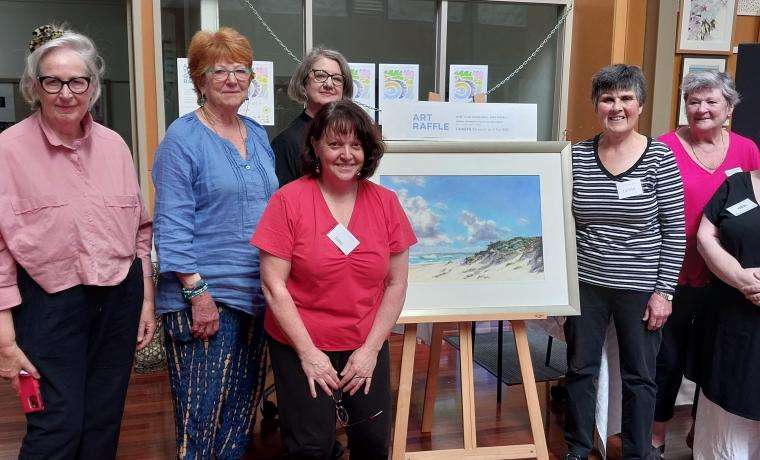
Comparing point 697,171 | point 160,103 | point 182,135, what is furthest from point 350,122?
point 160,103

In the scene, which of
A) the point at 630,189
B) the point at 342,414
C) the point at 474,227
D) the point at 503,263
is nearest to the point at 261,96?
the point at 474,227

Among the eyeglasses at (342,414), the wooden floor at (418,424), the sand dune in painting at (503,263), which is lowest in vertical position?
the wooden floor at (418,424)

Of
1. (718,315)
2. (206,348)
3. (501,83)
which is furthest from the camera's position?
(501,83)

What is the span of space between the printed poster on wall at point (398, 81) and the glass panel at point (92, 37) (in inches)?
77.3

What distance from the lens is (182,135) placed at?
181 centimetres

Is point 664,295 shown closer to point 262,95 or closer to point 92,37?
point 262,95

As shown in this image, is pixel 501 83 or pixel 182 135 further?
pixel 501 83

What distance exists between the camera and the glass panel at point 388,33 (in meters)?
4.45

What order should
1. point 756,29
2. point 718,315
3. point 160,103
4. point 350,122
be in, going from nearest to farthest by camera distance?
point 350,122
point 718,315
point 160,103
point 756,29

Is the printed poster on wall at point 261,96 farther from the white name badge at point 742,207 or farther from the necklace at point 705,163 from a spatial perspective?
the white name badge at point 742,207

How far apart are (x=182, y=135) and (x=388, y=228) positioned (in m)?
0.67

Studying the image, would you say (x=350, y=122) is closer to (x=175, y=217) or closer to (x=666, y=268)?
(x=175, y=217)

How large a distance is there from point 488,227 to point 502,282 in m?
0.22

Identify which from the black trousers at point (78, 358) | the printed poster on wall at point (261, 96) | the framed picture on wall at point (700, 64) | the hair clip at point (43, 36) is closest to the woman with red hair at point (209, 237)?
the black trousers at point (78, 358)
